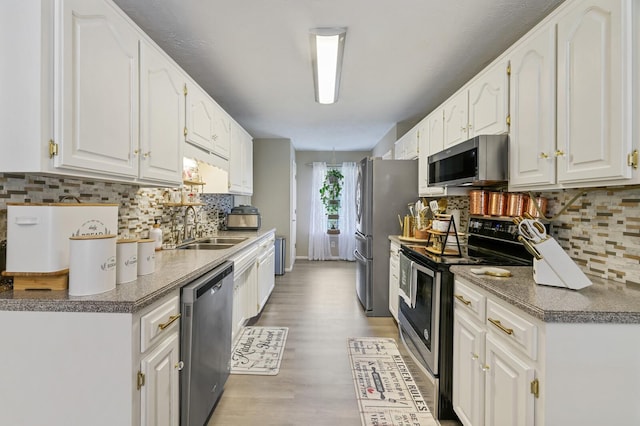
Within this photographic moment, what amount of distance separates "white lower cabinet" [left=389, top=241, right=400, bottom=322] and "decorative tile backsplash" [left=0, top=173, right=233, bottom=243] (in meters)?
2.10

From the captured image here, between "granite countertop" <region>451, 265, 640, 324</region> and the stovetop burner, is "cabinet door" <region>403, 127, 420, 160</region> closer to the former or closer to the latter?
the stovetop burner

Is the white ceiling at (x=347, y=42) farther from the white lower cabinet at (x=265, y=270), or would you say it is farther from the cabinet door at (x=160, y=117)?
the white lower cabinet at (x=265, y=270)

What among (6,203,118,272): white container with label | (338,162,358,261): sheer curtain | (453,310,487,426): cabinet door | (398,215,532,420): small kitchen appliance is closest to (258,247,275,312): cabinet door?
(398,215,532,420): small kitchen appliance

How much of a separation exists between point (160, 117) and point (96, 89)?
1.86 ft

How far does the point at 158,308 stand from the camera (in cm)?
130

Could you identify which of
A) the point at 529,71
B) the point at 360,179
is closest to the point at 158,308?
the point at 529,71

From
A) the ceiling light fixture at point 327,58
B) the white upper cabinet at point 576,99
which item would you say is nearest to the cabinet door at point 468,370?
the white upper cabinet at point 576,99

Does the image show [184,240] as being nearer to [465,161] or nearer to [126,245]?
[126,245]

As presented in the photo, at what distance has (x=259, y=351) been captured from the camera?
2.69m

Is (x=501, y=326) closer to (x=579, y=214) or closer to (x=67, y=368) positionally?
(x=579, y=214)

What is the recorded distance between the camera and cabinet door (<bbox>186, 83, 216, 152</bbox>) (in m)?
2.35

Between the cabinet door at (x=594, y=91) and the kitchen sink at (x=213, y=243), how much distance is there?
2.53 meters

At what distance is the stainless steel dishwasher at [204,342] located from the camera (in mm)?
1512

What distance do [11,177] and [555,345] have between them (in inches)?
89.8
